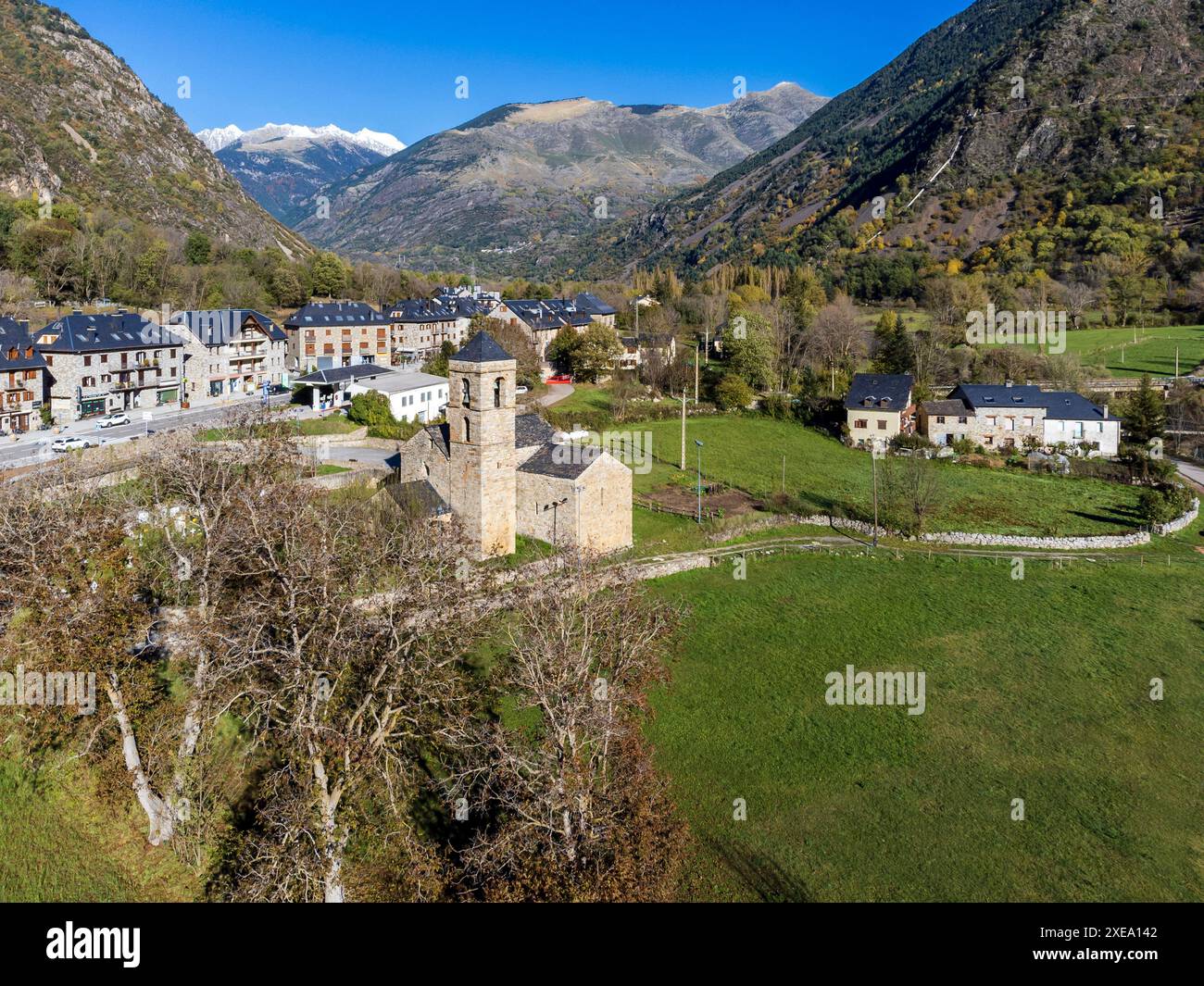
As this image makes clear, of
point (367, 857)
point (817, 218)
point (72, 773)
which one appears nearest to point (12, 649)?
point (72, 773)

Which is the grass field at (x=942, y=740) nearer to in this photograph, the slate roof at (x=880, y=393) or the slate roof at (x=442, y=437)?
the slate roof at (x=442, y=437)

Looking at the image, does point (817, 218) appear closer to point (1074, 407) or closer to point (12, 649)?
point (1074, 407)

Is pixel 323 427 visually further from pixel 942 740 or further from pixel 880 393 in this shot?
pixel 942 740

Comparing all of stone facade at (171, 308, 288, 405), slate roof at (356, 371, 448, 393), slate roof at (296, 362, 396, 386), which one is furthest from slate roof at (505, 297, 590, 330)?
stone facade at (171, 308, 288, 405)

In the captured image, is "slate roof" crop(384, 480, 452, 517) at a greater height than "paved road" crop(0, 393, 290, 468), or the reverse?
"paved road" crop(0, 393, 290, 468)

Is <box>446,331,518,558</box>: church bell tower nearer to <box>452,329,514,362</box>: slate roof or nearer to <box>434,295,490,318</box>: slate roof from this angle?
<box>452,329,514,362</box>: slate roof

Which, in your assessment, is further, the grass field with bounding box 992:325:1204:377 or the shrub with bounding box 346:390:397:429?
the grass field with bounding box 992:325:1204:377

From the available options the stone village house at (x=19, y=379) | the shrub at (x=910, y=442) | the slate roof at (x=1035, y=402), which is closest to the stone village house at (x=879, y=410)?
the shrub at (x=910, y=442)
